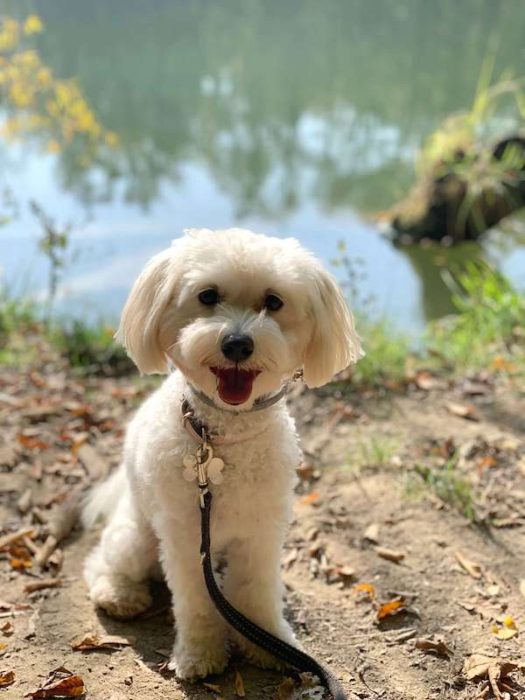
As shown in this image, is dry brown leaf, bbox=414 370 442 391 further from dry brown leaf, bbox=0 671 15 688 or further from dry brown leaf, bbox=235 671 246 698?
dry brown leaf, bbox=0 671 15 688

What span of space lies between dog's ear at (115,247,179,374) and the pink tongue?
0.31m

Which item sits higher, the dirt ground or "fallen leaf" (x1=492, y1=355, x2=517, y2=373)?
"fallen leaf" (x1=492, y1=355, x2=517, y2=373)

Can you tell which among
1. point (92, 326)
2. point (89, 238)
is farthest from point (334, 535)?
point (89, 238)

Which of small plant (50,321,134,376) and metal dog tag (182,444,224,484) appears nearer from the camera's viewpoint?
metal dog tag (182,444,224,484)

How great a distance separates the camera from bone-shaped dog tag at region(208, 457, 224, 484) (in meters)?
2.47

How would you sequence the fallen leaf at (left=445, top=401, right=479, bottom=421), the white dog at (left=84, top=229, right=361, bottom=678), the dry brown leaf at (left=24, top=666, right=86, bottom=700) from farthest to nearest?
the fallen leaf at (left=445, top=401, right=479, bottom=421) < the dry brown leaf at (left=24, top=666, right=86, bottom=700) < the white dog at (left=84, top=229, right=361, bottom=678)

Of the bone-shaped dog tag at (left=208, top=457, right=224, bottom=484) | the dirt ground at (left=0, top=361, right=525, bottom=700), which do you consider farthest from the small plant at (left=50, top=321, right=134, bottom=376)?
the bone-shaped dog tag at (left=208, top=457, right=224, bottom=484)

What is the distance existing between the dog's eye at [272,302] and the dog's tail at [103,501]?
1.32 meters

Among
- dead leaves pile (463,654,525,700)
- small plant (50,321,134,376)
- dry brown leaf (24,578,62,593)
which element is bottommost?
dead leaves pile (463,654,525,700)

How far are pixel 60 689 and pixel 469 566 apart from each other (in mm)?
1710

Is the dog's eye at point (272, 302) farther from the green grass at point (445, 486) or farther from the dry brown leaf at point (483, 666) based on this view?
the green grass at point (445, 486)

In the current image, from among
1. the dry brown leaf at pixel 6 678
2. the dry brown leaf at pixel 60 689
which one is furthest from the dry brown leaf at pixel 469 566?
the dry brown leaf at pixel 6 678

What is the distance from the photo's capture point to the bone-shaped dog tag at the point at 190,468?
2.49 meters

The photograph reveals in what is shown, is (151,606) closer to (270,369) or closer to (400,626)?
(400,626)
